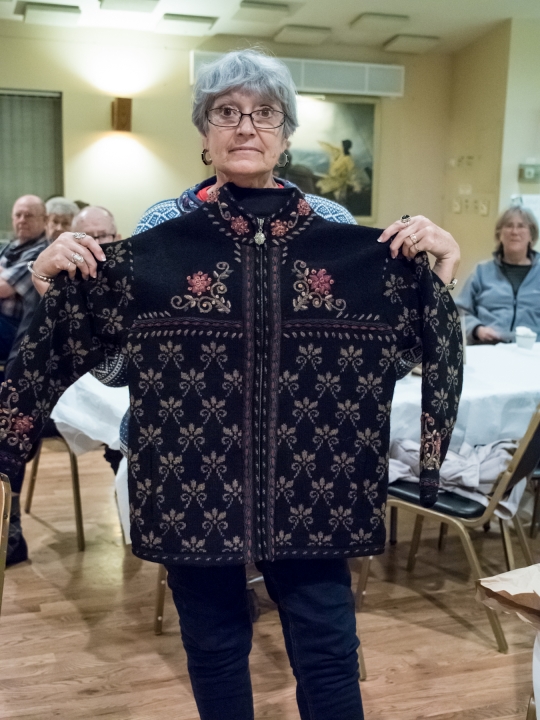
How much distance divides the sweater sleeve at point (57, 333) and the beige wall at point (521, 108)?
180 inches

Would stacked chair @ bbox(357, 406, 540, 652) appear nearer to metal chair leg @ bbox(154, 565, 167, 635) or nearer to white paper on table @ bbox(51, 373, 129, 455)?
metal chair leg @ bbox(154, 565, 167, 635)

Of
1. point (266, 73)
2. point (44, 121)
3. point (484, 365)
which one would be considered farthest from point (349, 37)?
point (266, 73)

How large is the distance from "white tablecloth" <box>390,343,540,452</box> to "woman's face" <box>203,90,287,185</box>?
113 cm

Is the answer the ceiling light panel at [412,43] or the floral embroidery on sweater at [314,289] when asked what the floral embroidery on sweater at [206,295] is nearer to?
the floral embroidery on sweater at [314,289]

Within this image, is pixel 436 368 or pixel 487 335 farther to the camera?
pixel 487 335

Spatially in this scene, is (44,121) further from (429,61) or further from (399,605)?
(399,605)

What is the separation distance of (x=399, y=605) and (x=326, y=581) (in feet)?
3.90

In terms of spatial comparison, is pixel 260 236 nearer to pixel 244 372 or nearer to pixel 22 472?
pixel 244 372

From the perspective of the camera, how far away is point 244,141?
130cm

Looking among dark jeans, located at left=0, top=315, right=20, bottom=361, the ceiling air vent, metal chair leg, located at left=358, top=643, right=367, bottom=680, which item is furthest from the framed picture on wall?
metal chair leg, located at left=358, top=643, right=367, bottom=680

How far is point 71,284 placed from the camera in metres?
1.33

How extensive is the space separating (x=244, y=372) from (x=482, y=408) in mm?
1323

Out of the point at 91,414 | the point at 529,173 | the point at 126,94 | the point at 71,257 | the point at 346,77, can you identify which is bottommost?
the point at 91,414

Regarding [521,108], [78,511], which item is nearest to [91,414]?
[78,511]
